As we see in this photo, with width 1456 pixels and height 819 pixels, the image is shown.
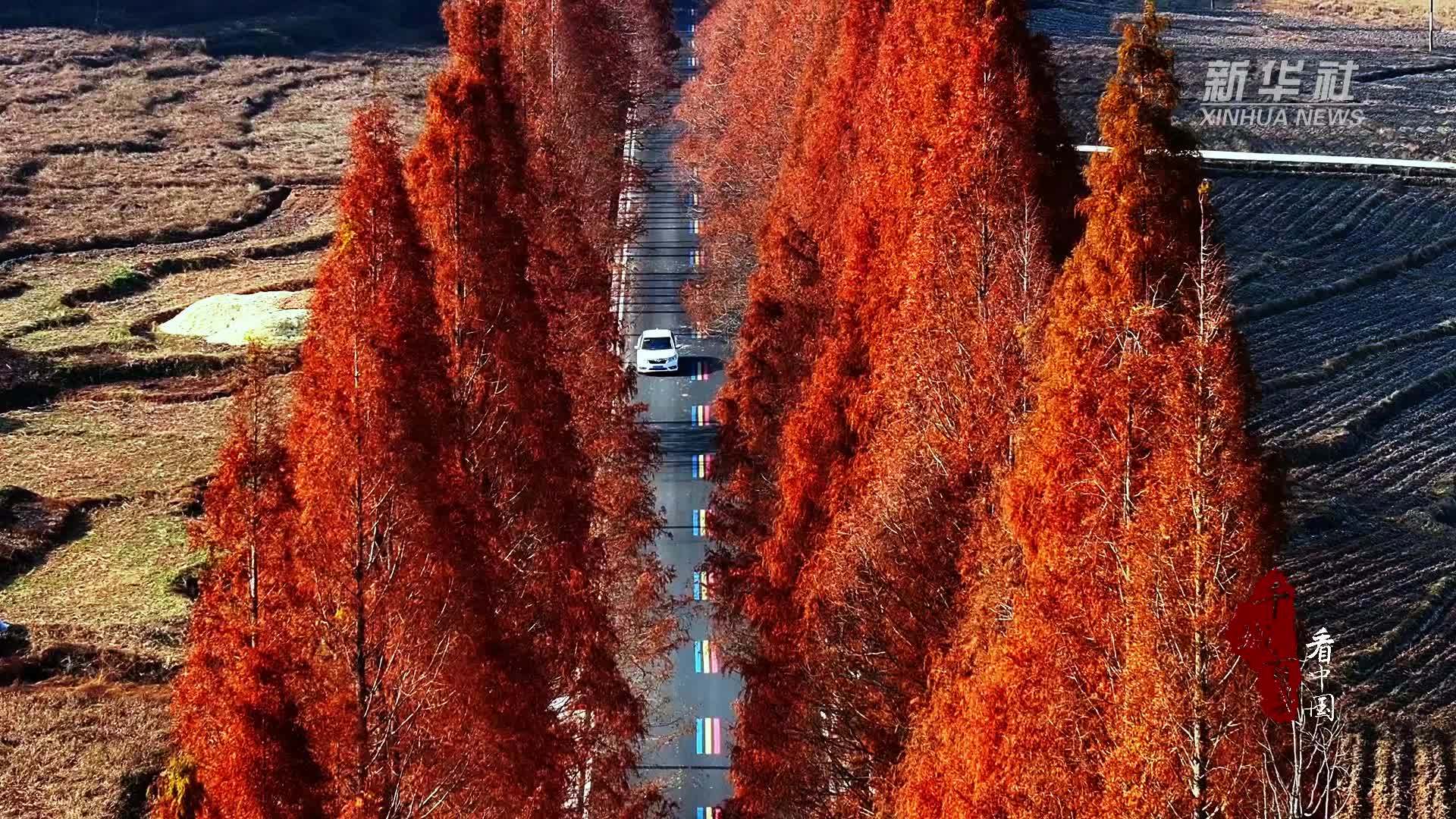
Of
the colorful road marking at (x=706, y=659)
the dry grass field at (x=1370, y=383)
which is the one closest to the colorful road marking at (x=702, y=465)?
the colorful road marking at (x=706, y=659)

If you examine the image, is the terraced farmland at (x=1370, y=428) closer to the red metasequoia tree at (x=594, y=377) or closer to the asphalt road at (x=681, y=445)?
the red metasequoia tree at (x=594, y=377)

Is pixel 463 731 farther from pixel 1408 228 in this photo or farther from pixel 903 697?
pixel 1408 228

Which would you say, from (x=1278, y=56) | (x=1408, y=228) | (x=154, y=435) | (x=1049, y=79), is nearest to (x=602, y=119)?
(x=154, y=435)

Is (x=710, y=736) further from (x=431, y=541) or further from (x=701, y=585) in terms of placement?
(x=431, y=541)

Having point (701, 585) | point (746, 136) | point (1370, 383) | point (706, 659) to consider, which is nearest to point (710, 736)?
point (706, 659)

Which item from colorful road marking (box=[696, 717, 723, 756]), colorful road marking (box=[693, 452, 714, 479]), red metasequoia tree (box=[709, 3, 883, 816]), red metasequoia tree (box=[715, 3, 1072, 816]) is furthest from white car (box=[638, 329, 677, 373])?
colorful road marking (box=[696, 717, 723, 756])

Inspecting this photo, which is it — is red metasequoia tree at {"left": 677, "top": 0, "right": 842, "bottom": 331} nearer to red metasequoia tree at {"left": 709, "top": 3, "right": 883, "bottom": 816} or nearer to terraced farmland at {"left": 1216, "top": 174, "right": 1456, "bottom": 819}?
red metasequoia tree at {"left": 709, "top": 3, "right": 883, "bottom": 816}

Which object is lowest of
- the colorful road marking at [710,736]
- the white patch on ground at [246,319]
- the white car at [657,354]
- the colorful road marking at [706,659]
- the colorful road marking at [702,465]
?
the colorful road marking at [710,736]

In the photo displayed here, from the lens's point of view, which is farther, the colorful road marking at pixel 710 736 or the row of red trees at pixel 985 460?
the colorful road marking at pixel 710 736
